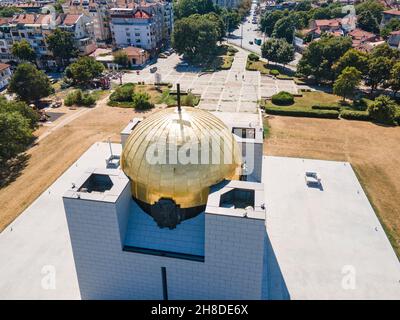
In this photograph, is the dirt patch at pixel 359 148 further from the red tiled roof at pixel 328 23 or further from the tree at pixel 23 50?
the red tiled roof at pixel 328 23

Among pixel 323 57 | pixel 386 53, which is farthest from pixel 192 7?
pixel 386 53

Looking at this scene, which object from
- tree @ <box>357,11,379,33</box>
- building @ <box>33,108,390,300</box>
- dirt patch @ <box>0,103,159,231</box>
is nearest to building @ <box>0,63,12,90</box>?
dirt patch @ <box>0,103,159,231</box>

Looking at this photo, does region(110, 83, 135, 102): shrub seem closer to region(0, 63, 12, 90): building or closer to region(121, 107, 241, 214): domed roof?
region(0, 63, 12, 90): building

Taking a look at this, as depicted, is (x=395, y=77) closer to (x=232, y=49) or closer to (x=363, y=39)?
(x=363, y=39)

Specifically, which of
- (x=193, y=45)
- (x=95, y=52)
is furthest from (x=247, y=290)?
(x=95, y=52)

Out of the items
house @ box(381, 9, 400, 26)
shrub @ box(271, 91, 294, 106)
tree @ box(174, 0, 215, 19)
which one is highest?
tree @ box(174, 0, 215, 19)

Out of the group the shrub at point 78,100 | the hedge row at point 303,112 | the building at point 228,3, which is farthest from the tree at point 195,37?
the building at point 228,3

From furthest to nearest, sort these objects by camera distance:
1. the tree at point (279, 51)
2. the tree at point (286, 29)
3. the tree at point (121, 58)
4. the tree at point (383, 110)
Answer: the tree at point (286, 29) < the tree at point (121, 58) < the tree at point (279, 51) < the tree at point (383, 110)
